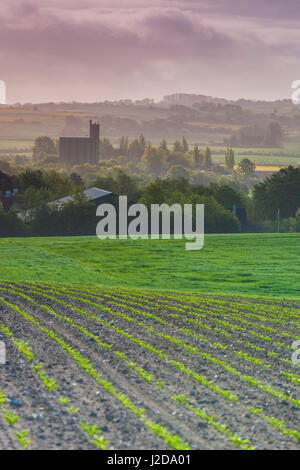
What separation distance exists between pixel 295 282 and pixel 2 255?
23.4m

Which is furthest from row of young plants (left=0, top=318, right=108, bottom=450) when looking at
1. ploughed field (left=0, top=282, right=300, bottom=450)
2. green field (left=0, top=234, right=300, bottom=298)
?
green field (left=0, top=234, right=300, bottom=298)

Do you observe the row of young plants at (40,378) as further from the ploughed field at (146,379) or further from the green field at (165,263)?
the green field at (165,263)

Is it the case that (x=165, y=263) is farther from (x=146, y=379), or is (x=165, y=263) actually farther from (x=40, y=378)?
(x=40, y=378)

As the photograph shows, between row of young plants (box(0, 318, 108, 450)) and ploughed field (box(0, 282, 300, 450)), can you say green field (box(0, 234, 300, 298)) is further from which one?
row of young plants (box(0, 318, 108, 450))

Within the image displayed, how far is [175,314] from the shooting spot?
2147 cm

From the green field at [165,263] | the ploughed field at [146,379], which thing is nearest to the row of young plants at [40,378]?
the ploughed field at [146,379]

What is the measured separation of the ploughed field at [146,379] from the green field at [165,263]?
1443 centimetres

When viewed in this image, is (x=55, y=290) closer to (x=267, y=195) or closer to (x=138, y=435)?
(x=138, y=435)

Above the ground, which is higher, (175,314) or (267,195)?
(267,195)

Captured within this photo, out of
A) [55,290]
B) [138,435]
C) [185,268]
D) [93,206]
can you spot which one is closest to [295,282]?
[185,268]

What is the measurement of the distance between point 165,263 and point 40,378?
113ft

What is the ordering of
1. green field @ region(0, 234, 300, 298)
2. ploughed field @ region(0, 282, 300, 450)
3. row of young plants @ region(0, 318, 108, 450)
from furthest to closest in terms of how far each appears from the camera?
green field @ region(0, 234, 300, 298)
ploughed field @ region(0, 282, 300, 450)
row of young plants @ region(0, 318, 108, 450)

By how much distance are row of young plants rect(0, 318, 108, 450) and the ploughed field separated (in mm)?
26

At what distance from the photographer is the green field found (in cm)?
3725
